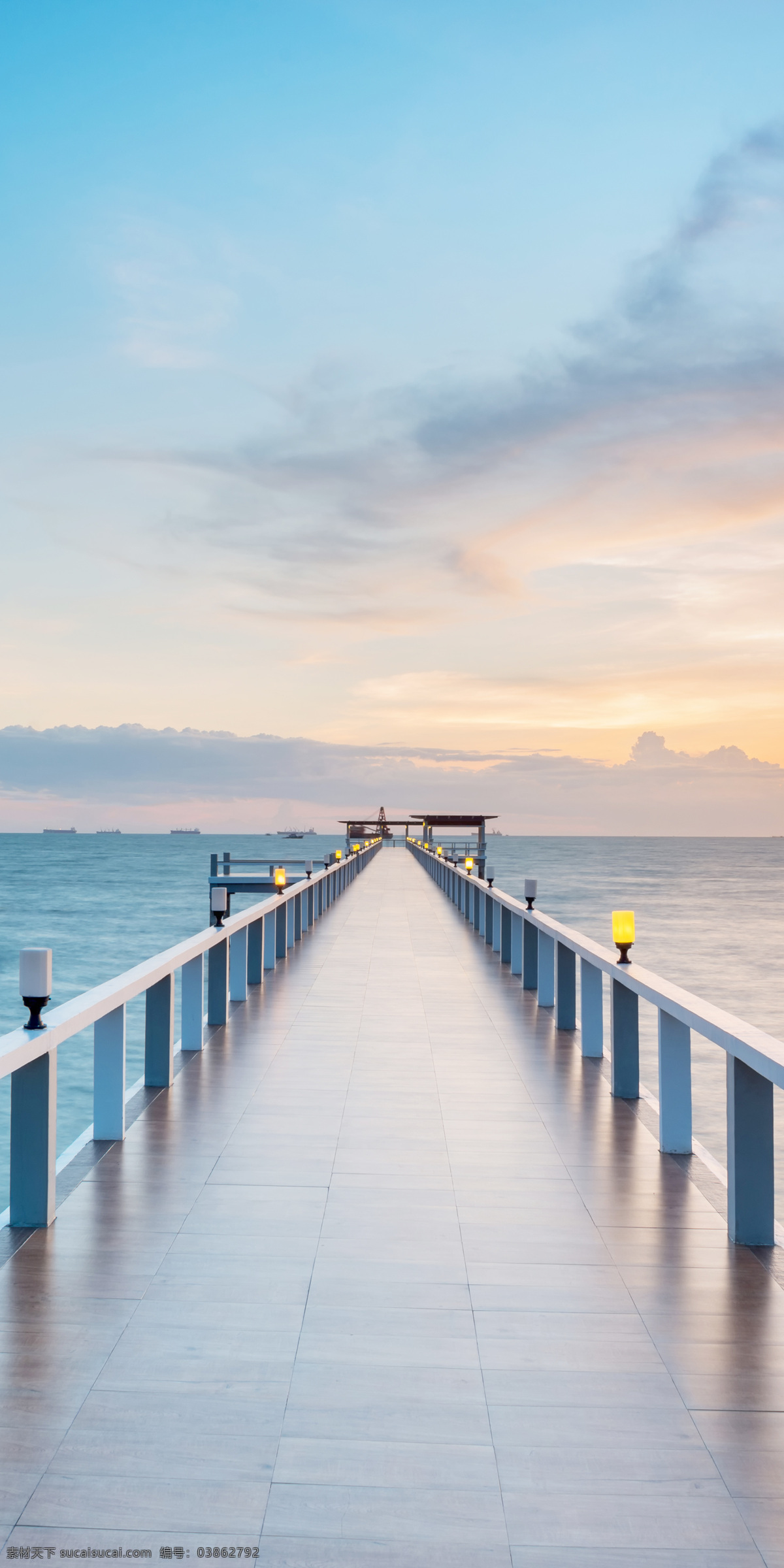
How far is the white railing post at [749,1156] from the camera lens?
3.31 metres

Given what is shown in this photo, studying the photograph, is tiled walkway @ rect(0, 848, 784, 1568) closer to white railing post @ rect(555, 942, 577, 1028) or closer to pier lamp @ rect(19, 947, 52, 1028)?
pier lamp @ rect(19, 947, 52, 1028)

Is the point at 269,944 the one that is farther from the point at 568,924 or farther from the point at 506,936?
the point at 568,924

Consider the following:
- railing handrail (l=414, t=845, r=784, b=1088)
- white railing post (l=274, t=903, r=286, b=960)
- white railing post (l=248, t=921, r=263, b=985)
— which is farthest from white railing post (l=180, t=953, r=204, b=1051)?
white railing post (l=274, t=903, r=286, b=960)

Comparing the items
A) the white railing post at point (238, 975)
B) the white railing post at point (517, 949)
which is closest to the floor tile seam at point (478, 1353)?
the white railing post at point (238, 975)

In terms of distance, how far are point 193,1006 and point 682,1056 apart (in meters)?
3.45

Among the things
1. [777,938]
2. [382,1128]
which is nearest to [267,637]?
[777,938]

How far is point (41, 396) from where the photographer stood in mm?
14609

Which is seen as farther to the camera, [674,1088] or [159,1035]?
[159,1035]

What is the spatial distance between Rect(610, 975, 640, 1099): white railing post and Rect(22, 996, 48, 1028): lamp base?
10.9ft

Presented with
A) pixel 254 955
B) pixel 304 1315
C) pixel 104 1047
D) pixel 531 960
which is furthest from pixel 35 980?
pixel 531 960

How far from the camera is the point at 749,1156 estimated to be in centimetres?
336

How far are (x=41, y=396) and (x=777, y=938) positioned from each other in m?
34.8

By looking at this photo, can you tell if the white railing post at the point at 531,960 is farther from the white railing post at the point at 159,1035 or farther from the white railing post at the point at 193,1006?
the white railing post at the point at 159,1035

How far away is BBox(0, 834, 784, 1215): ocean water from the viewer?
16656mm
